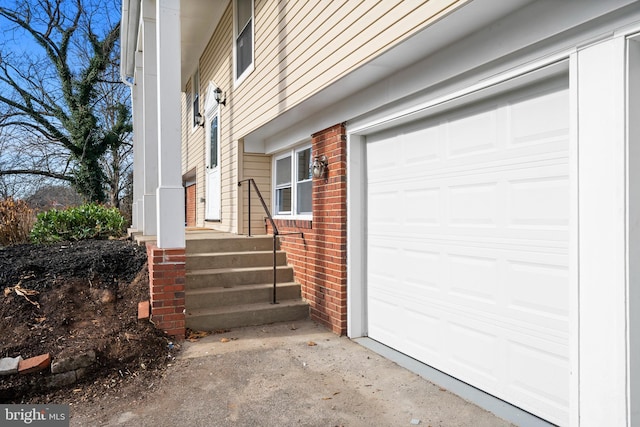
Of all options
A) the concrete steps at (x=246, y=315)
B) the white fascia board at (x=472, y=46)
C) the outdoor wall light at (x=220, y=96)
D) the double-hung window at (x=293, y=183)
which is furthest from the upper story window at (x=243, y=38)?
the concrete steps at (x=246, y=315)

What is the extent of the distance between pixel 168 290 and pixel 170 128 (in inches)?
69.4

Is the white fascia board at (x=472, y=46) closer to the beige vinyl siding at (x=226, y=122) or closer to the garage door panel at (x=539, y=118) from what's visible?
the garage door panel at (x=539, y=118)

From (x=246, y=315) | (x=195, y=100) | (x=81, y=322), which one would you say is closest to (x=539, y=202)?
(x=246, y=315)

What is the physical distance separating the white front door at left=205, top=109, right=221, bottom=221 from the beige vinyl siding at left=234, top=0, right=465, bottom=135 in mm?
1747

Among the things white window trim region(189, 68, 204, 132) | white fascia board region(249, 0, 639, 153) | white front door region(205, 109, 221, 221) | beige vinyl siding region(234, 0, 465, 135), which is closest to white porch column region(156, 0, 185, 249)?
beige vinyl siding region(234, 0, 465, 135)

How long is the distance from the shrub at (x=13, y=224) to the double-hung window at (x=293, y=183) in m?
4.98

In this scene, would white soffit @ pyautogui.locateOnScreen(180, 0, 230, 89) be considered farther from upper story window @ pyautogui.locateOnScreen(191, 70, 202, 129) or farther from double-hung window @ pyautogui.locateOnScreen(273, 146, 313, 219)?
double-hung window @ pyautogui.locateOnScreen(273, 146, 313, 219)

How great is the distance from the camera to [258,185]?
7031 millimetres

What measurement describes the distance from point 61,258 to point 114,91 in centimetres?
1424

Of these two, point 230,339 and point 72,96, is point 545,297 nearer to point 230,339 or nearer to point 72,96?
point 230,339

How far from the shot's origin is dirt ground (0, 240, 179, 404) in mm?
3402

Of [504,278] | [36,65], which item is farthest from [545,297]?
[36,65]

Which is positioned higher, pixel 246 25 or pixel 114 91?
pixel 114 91

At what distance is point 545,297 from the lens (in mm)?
2699
